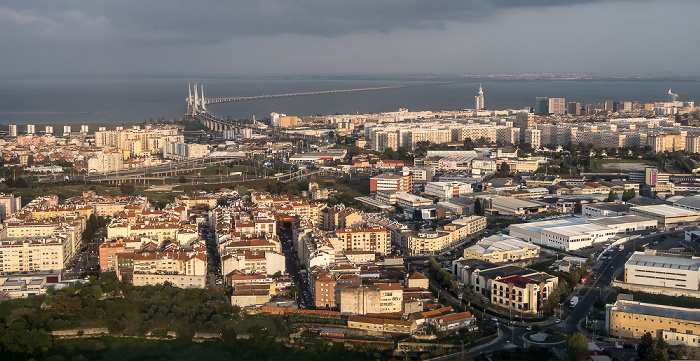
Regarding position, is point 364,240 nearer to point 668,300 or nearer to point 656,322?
point 668,300

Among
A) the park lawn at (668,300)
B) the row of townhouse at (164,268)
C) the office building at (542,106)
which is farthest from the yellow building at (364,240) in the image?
the office building at (542,106)

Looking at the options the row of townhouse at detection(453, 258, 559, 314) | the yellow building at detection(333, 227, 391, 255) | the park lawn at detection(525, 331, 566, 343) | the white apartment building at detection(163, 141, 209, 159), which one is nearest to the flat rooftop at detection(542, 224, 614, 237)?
the row of townhouse at detection(453, 258, 559, 314)

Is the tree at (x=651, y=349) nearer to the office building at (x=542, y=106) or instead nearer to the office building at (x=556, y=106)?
the office building at (x=556, y=106)

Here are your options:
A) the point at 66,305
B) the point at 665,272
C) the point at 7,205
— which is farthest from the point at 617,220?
the point at 7,205

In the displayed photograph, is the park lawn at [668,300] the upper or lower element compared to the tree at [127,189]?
lower

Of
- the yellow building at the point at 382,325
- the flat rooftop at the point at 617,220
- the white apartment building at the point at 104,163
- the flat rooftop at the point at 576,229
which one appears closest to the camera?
the yellow building at the point at 382,325

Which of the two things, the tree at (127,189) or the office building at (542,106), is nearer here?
A: the tree at (127,189)

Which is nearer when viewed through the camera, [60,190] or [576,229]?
[576,229]
